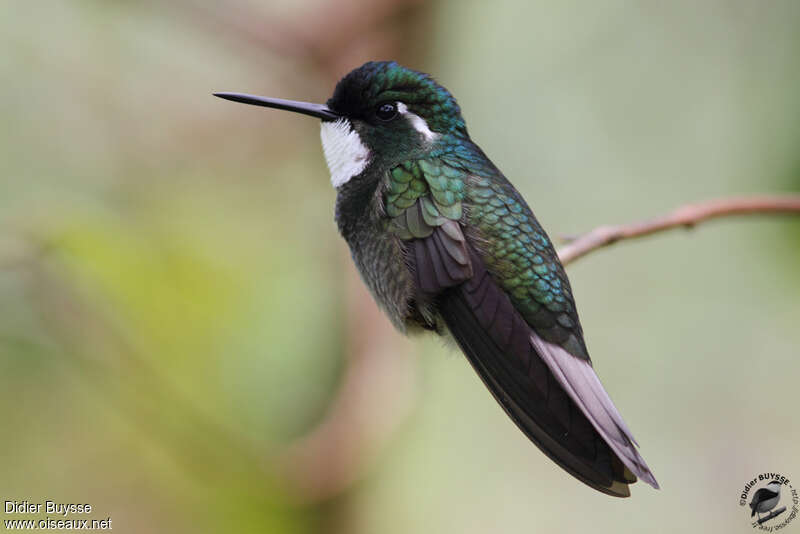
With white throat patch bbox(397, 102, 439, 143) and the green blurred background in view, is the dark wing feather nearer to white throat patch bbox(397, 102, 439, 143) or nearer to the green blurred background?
white throat patch bbox(397, 102, 439, 143)

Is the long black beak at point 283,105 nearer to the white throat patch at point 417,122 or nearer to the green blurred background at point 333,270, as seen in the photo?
the white throat patch at point 417,122

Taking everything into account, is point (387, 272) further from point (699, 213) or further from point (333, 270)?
point (333, 270)

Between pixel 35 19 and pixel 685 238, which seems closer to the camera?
pixel 35 19

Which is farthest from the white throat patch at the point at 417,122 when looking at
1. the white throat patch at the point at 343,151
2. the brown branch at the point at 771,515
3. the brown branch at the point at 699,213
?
the brown branch at the point at 771,515

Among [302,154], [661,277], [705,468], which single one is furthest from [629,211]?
[302,154]

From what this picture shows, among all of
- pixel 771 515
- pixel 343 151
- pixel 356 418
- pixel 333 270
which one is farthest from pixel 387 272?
pixel 771 515

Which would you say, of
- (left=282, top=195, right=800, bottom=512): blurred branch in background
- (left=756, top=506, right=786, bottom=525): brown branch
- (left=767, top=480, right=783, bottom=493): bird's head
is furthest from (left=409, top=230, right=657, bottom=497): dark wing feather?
(left=767, top=480, right=783, bottom=493): bird's head

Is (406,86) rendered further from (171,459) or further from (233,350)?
(171,459)

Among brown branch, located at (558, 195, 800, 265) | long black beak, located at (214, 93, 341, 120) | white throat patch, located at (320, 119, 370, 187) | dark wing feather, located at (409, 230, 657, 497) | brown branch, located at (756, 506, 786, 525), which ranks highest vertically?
long black beak, located at (214, 93, 341, 120)
